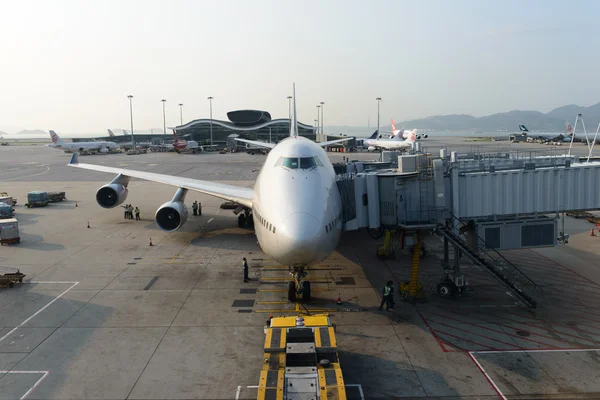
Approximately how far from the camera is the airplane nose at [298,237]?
15.4 meters

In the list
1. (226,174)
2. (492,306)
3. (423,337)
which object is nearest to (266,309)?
(423,337)

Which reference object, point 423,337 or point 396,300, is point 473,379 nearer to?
point 423,337

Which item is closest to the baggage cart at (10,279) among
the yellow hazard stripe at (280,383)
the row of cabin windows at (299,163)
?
the row of cabin windows at (299,163)

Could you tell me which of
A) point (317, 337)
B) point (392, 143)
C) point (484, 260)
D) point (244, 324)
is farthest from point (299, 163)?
point (392, 143)

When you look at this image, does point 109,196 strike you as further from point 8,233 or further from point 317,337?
point 317,337

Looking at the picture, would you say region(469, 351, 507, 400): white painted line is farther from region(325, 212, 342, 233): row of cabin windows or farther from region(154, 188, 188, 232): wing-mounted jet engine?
region(154, 188, 188, 232): wing-mounted jet engine

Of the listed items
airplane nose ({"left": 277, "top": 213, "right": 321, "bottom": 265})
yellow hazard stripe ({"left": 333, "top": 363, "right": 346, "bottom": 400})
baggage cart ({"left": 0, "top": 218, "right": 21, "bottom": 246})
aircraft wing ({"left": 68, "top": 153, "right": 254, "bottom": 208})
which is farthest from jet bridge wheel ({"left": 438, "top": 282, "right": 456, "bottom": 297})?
baggage cart ({"left": 0, "top": 218, "right": 21, "bottom": 246})

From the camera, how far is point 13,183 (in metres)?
59.4

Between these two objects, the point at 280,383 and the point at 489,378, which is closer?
the point at 280,383

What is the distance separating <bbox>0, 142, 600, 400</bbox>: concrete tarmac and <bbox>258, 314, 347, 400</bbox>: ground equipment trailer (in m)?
1.14

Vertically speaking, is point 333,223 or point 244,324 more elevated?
point 333,223

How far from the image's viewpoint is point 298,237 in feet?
50.5

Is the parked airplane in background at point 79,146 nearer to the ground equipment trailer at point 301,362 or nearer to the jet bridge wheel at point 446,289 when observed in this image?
the jet bridge wheel at point 446,289

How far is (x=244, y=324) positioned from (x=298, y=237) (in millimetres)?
4285
